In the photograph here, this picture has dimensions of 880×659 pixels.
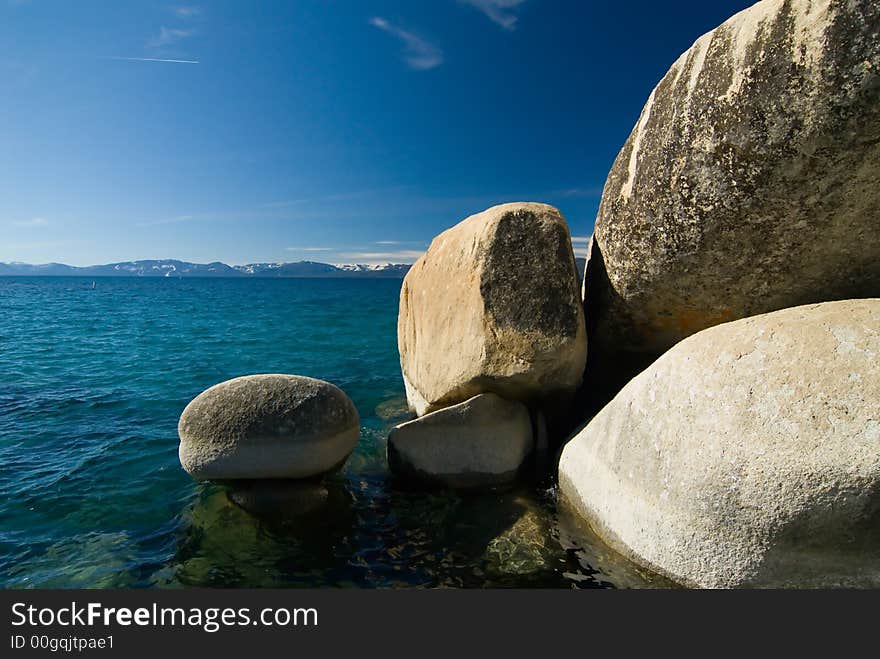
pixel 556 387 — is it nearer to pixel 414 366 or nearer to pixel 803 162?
pixel 414 366

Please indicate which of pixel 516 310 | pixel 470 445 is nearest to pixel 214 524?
pixel 470 445

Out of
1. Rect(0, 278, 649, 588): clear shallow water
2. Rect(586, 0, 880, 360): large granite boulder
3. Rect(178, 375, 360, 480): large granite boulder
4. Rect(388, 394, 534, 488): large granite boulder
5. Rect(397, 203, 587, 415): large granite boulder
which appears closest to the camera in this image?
Rect(586, 0, 880, 360): large granite boulder

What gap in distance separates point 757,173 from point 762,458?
2.32m

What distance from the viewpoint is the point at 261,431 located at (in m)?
5.21

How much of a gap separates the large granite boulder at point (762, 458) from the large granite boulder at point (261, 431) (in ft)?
9.89

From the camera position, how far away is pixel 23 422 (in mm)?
9055

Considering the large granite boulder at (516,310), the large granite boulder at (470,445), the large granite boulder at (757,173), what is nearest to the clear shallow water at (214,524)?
the large granite boulder at (470,445)

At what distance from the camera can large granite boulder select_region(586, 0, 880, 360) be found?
12.4 feet

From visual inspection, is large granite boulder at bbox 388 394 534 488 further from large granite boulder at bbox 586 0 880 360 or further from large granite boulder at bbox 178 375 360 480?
large granite boulder at bbox 586 0 880 360

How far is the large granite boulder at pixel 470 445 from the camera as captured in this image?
590cm

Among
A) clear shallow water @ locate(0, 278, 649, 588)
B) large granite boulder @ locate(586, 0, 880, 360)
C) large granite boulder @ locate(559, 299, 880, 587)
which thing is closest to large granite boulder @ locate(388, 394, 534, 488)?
clear shallow water @ locate(0, 278, 649, 588)

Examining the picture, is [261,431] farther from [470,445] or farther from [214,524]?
[470,445]

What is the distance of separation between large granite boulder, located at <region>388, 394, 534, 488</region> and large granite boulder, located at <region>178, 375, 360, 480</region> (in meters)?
1.05

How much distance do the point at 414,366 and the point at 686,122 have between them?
470 cm
